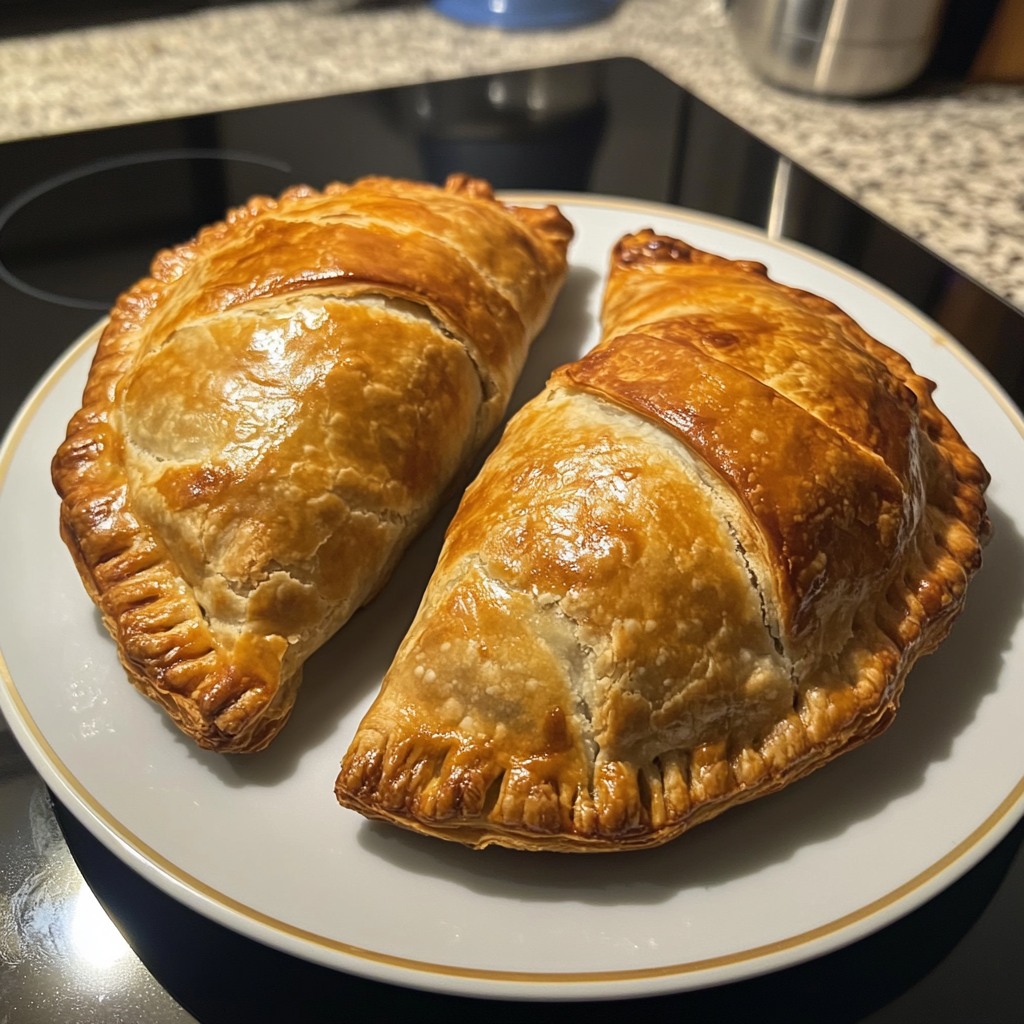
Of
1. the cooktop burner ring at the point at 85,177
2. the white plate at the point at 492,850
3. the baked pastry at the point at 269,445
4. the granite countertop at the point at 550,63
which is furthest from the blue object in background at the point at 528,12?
the white plate at the point at 492,850

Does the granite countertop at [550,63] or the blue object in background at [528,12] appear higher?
the blue object in background at [528,12]

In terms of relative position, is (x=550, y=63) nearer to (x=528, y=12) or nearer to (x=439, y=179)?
(x=528, y=12)

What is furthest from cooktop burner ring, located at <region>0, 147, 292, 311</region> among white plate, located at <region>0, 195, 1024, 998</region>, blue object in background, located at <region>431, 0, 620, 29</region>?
blue object in background, located at <region>431, 0, 620, 29</region>

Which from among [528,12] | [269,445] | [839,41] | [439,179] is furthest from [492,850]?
[528,12]

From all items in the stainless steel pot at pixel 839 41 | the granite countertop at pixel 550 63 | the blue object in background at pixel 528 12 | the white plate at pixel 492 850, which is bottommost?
the white plate at pixel 492 850

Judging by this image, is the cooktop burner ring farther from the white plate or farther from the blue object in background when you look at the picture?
the blue object in background

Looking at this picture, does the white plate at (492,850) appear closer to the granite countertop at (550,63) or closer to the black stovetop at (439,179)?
the black stovetop at (439,179)

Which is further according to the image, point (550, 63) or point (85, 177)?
point (550, 63)
